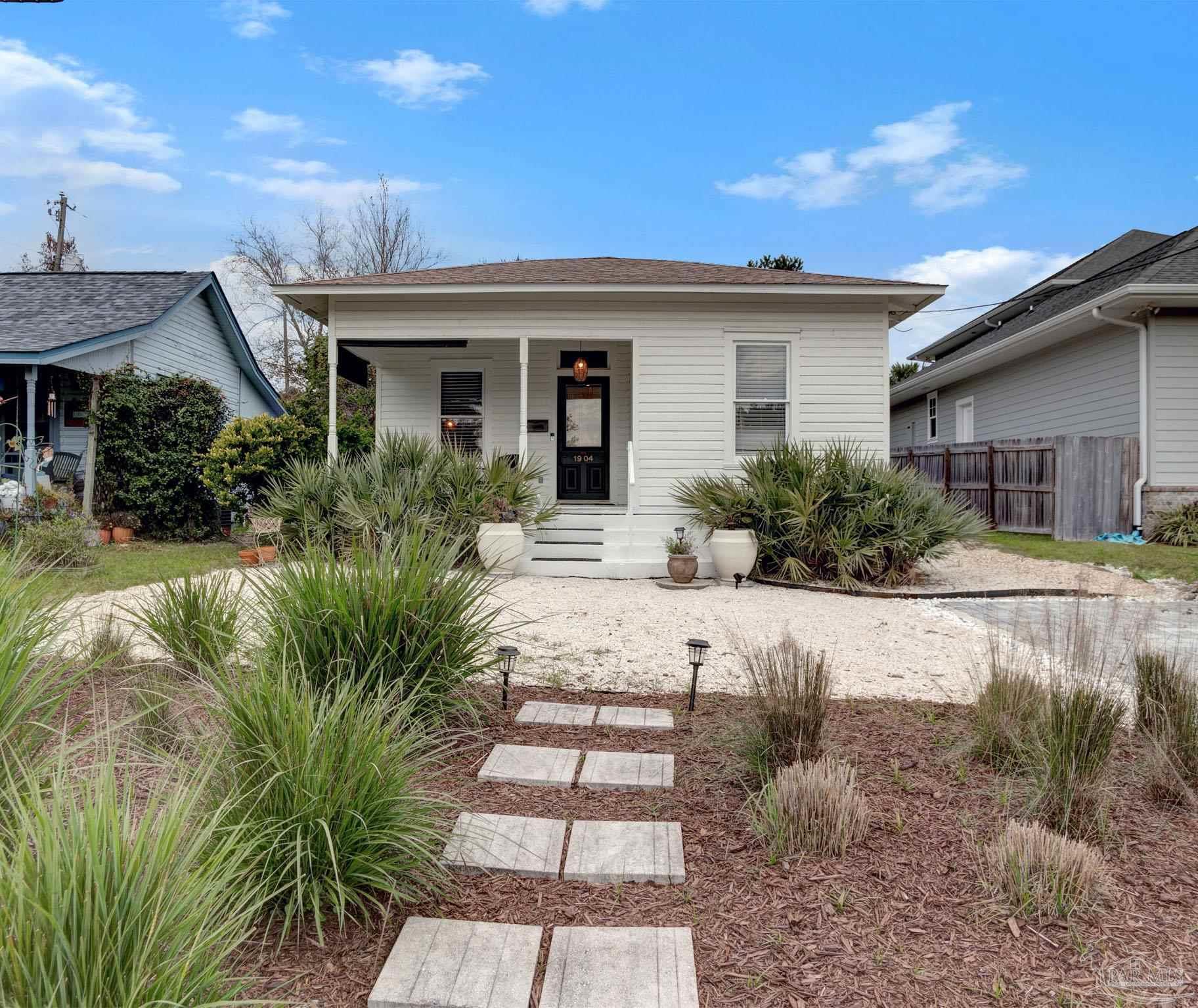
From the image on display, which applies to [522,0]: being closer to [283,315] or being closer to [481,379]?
[481,379]

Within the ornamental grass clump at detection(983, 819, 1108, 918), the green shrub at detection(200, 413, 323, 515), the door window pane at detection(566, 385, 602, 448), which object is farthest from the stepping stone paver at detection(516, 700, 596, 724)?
the green shrub at detection(200, 413, 323, 515)

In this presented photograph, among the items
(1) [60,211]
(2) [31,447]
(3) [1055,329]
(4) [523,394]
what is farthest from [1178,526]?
(1) [60,211]

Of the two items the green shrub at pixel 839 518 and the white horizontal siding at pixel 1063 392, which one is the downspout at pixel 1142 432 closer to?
the white horizontal siding at pixel 1063 392

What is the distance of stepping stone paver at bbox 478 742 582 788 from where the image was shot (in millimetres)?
2885

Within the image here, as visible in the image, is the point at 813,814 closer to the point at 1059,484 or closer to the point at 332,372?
the point at 332,372

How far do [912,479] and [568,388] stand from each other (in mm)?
5499

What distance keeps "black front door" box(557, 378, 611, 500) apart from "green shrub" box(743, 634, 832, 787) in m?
9.34

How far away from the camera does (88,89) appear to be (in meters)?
16.3

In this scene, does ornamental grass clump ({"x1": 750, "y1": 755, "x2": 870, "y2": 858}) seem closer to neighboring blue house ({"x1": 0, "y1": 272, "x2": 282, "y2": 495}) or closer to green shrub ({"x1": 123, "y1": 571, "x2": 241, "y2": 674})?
green shrub ({"x1": 123, "y1": 571, "x2": 241, "y2": 674})

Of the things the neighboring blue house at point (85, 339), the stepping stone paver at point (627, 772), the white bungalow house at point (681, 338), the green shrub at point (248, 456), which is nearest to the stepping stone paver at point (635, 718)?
the stepping stone paver at point (627, 772)

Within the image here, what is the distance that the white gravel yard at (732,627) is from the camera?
4617 mm

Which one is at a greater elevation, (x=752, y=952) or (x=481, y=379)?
(x=481, y=379)

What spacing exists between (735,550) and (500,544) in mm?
2645

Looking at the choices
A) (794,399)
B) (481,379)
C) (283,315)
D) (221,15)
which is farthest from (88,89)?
(794,399)
